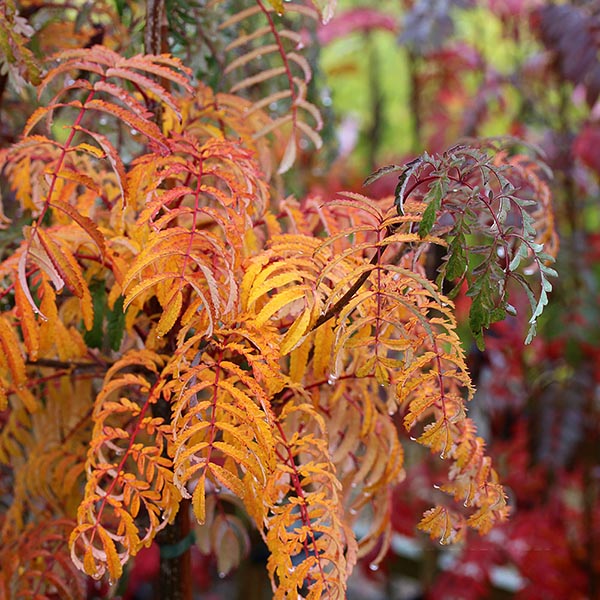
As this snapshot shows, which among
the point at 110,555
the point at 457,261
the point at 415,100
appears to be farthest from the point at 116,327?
the point at 415,100

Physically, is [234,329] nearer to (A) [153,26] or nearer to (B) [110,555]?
(B) [110,555]

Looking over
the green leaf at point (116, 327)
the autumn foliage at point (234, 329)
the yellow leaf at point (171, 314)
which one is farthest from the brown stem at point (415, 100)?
the yellow leaf at point (171, 314)

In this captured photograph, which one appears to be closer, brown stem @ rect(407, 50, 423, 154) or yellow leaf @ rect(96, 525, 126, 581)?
yellow leaf @ rect(96, 525, 126, 581)

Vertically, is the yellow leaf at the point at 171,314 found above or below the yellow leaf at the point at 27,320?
above

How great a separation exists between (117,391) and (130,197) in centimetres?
20

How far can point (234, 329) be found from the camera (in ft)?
1.94

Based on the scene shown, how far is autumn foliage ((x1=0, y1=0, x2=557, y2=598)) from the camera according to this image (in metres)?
0.54

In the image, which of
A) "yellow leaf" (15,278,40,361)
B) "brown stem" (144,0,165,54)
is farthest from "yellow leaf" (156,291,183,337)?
"brown stem" (144,0,165,54)

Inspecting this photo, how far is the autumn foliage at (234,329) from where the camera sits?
0.54 m

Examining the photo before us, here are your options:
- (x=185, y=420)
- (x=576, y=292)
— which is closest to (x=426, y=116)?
(x=576, y=292)

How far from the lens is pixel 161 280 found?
56cm

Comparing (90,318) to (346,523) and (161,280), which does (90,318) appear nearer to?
(161,280)

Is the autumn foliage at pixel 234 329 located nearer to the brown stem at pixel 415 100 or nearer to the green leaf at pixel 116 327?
the green leaf at pixel 116 327

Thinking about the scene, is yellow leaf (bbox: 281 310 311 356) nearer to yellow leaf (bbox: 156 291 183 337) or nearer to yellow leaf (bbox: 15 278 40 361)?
yellow leaf (bbox: 156 291 183 337)
